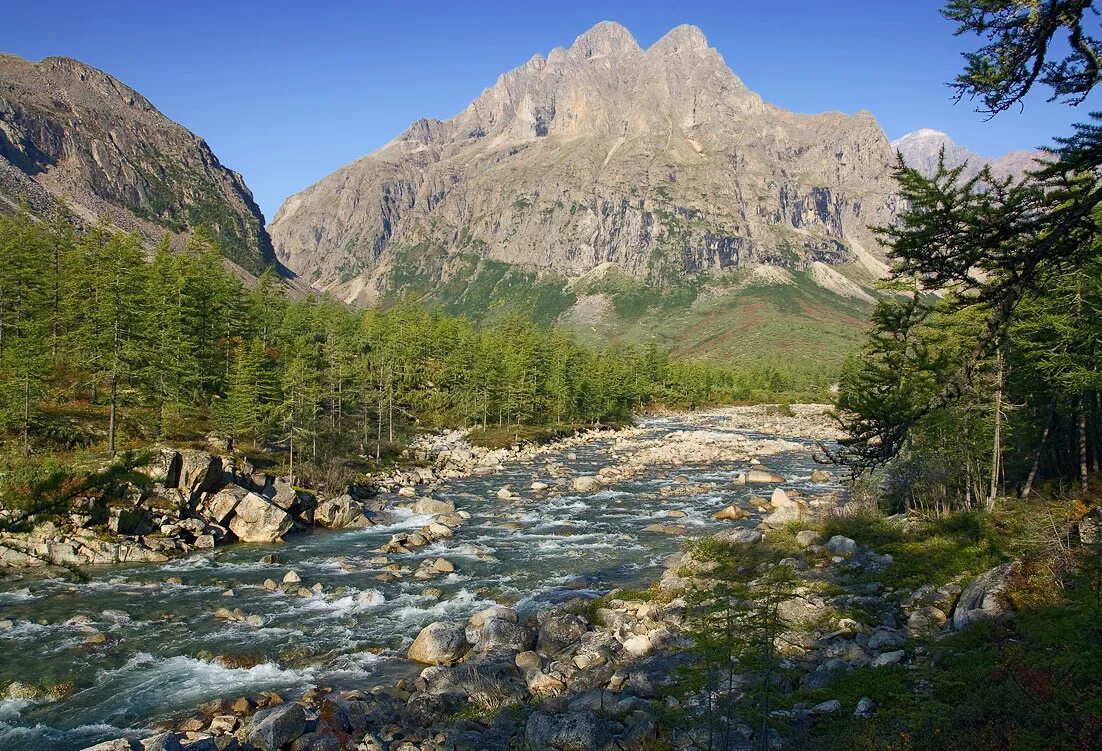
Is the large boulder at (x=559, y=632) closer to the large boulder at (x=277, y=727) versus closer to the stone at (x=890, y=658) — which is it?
the large boulder at (x=277, y=727)

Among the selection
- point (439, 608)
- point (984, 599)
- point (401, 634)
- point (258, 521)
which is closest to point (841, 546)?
point (984, 599)

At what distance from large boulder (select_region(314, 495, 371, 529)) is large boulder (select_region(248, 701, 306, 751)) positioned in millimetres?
21149

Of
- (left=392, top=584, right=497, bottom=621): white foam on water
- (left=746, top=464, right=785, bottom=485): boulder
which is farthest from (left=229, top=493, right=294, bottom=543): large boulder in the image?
(left=746, top=464, right=785, bottom=485): boulder

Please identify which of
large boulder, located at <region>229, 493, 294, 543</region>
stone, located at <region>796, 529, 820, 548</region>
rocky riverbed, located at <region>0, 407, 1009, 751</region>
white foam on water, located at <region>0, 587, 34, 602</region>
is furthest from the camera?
large boulder, located at <region>229, 493, 294, 543</region>

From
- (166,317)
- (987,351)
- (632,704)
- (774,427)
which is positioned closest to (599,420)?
(774,427)

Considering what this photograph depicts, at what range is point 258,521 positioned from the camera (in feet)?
100

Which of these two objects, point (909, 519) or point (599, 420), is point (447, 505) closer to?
point (909, 519)

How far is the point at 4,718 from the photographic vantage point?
1407 cm

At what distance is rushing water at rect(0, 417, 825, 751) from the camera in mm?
15328

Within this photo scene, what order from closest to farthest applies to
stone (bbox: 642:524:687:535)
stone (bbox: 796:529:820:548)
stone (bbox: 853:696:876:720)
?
stone (bbox: 853:696:876:720), stone (bbox: 796:529:820:548), stone (bbox: 642:524:687:535)

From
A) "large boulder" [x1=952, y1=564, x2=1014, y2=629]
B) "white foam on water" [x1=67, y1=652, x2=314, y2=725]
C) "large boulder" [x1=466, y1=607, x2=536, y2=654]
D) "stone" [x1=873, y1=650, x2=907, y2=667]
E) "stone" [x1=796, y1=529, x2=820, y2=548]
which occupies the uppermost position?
"large boulder" [x1=952, y1=564, x2=1014, y2=629]

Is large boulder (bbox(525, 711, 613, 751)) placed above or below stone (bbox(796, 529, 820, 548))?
below

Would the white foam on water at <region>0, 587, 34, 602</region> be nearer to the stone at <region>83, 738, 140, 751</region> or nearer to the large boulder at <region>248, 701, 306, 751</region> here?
the stone at <region>83, 738, 140, 751</region>

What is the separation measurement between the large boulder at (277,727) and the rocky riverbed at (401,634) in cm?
4
